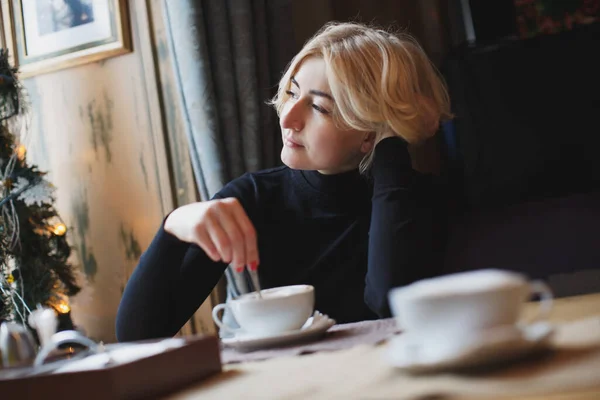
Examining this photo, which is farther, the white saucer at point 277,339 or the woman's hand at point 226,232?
the woman's hand at point 226,232

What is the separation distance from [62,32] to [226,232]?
1788mm

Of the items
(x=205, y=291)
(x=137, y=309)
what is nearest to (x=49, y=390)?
(x=137, y=309)

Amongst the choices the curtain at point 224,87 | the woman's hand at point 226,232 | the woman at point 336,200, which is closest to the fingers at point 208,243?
the woman's hand at point 226,232

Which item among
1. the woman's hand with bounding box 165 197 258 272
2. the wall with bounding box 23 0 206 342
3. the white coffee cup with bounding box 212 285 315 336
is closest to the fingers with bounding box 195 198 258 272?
the woman's hand with bounding box 165 197 258 272

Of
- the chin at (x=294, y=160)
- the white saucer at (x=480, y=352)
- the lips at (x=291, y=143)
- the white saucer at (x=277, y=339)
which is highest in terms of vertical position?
the lips at (x=291, y=143)

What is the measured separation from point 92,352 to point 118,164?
6.11 feet

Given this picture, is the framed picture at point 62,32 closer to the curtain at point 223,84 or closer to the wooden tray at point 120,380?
the curtain at point 223,84

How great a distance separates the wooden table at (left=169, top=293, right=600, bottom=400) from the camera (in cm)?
45

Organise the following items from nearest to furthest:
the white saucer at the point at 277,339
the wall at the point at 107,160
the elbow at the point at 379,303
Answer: the white saucer at the point at 277,339 < the elbow at the point at 379,303 < the wall at the point at 107,160

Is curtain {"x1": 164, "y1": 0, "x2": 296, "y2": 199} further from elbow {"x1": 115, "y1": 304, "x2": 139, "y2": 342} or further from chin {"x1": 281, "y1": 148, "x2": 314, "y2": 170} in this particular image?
elbow {"x1": 115, "y1": 304, "x2": 139, "y2": 342}

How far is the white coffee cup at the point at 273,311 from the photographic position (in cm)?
94

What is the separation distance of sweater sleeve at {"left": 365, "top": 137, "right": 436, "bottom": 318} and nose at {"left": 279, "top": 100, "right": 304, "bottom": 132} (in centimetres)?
18

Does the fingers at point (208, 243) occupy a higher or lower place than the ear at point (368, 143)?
lower

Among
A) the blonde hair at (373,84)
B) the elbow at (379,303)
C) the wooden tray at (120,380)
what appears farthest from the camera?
the blonde hair at (373,84)
